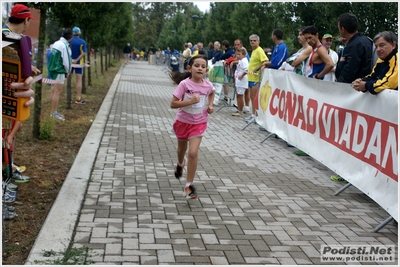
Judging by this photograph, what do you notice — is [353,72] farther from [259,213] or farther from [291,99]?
[259,213]

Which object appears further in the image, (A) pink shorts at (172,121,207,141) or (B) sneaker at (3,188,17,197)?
(A) pink shorts at (172,121,207,141)

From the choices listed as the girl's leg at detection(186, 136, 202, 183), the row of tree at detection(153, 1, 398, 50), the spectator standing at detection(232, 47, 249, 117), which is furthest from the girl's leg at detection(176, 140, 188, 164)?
the row of tree at detection(153, 1, 398, 50)

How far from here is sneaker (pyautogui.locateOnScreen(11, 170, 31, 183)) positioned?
626cm

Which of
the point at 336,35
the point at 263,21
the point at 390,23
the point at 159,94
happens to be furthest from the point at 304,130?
the point at 263,21

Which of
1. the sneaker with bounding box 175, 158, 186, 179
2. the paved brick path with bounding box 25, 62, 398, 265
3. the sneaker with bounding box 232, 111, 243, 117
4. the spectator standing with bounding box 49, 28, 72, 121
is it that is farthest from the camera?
the sneaker with bounding box 232, 111, 243, 117

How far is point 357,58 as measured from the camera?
274 inches

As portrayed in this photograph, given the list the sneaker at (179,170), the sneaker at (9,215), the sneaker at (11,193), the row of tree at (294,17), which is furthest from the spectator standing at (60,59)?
the row of tree at (294,17)

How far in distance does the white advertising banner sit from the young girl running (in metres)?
1.73

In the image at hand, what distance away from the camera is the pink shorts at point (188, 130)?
19.6 ft

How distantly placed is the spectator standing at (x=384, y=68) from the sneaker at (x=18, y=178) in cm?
399

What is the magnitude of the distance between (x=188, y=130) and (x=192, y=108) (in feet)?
0.83

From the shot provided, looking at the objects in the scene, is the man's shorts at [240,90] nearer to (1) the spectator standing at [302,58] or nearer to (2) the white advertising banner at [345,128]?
(1) the spectator standing at [302,58]

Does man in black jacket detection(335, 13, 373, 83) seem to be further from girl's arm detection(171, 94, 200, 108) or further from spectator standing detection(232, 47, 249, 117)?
spectator standing detection(232, 47, 249, 117)

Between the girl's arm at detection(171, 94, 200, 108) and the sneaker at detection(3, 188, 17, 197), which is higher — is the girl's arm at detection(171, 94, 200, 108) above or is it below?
above
